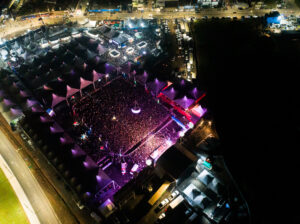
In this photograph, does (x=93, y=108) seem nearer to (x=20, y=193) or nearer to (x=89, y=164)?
(x=89, y=164)

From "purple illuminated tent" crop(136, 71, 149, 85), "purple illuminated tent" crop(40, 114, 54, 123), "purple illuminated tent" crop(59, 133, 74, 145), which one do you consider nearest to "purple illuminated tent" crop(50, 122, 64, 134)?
"purple illuminated tent" crop(40, 114, 54, 123)

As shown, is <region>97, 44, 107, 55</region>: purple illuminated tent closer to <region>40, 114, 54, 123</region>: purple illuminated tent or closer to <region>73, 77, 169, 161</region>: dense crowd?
<region>73, 77, 169, 161</region>: dense crowd

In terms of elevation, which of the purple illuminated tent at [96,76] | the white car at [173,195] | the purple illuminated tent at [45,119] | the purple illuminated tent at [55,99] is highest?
the purple illuminated tent at [96,76]

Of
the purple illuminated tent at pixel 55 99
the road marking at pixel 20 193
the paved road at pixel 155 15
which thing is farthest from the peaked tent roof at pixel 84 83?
the paved road at pixel 155 15

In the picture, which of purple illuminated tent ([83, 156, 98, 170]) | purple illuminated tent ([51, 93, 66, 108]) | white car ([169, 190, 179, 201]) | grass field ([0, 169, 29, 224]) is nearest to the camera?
grass field ([0, 169, 29, 224])

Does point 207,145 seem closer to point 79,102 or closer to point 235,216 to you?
point 235,216

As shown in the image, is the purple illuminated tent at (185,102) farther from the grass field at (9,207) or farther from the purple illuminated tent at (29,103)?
the grass field at (9,207)
